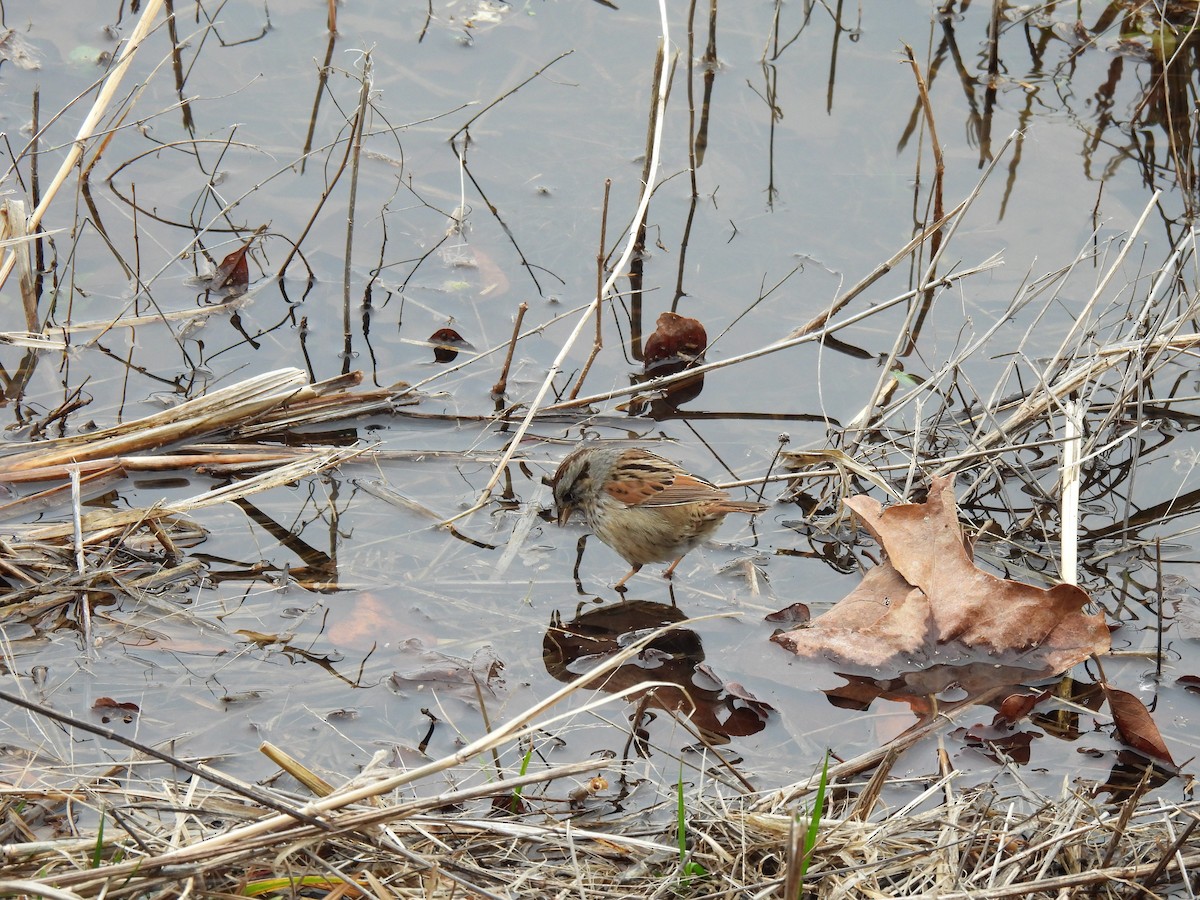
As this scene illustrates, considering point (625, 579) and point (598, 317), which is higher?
point (598, 317)

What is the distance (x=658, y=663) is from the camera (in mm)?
4691

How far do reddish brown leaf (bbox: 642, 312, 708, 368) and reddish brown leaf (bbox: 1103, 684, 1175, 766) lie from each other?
2.66 metres

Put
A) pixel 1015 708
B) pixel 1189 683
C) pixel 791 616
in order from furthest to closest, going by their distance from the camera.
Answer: pixel 791 616
pixel 1189 683
pixel 1015 708

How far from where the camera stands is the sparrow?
5031 mm

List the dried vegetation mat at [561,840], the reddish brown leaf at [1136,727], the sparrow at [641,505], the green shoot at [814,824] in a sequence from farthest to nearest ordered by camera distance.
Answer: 1. the sparrow at [641,505]
2. the reddish brown leaf at [1136,727]
3. the green shoot at [814,824]
4. the dried vegetation mat at [561,840]

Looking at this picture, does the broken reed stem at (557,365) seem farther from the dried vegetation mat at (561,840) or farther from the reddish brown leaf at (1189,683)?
the reddish brown leaf at (1189,683)

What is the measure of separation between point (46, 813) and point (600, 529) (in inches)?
93.3

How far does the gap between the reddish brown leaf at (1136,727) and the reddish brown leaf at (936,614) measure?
228mm

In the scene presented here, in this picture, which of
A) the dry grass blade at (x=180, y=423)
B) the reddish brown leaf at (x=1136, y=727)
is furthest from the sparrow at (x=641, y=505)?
the reddish brown leaf at (x=1136, y=727)

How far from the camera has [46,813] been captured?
11.6 ft

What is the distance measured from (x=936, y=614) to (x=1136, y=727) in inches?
30.0

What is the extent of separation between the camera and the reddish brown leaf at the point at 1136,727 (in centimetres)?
410

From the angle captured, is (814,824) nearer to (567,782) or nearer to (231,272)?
(567,782)

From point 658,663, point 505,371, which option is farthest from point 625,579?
point 505,371
